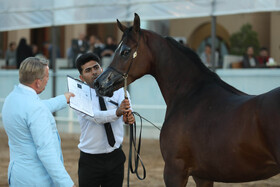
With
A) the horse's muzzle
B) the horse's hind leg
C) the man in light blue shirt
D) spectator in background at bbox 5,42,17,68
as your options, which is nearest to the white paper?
the horse's muzzle

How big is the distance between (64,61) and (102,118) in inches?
354

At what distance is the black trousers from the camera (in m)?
4.18

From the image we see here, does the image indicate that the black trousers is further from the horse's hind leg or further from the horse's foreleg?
the horse's hind leg

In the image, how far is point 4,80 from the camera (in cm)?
1329

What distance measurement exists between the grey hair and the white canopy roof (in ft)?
21.2

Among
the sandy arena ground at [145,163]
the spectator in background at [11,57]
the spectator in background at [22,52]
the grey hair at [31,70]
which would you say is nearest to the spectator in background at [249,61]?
the sandy arena ground at [145,163]

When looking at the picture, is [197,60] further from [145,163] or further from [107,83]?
[145,163]

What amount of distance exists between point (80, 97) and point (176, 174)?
1003mm

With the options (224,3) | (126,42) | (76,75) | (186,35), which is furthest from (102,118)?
(186,35)

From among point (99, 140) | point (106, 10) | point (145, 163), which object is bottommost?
point (145, 163)

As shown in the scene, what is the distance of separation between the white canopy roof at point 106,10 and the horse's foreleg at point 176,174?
5634mm

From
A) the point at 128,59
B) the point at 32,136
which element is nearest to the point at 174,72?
the point at 128,59

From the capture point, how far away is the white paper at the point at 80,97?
381 cm

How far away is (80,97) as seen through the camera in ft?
12.9
